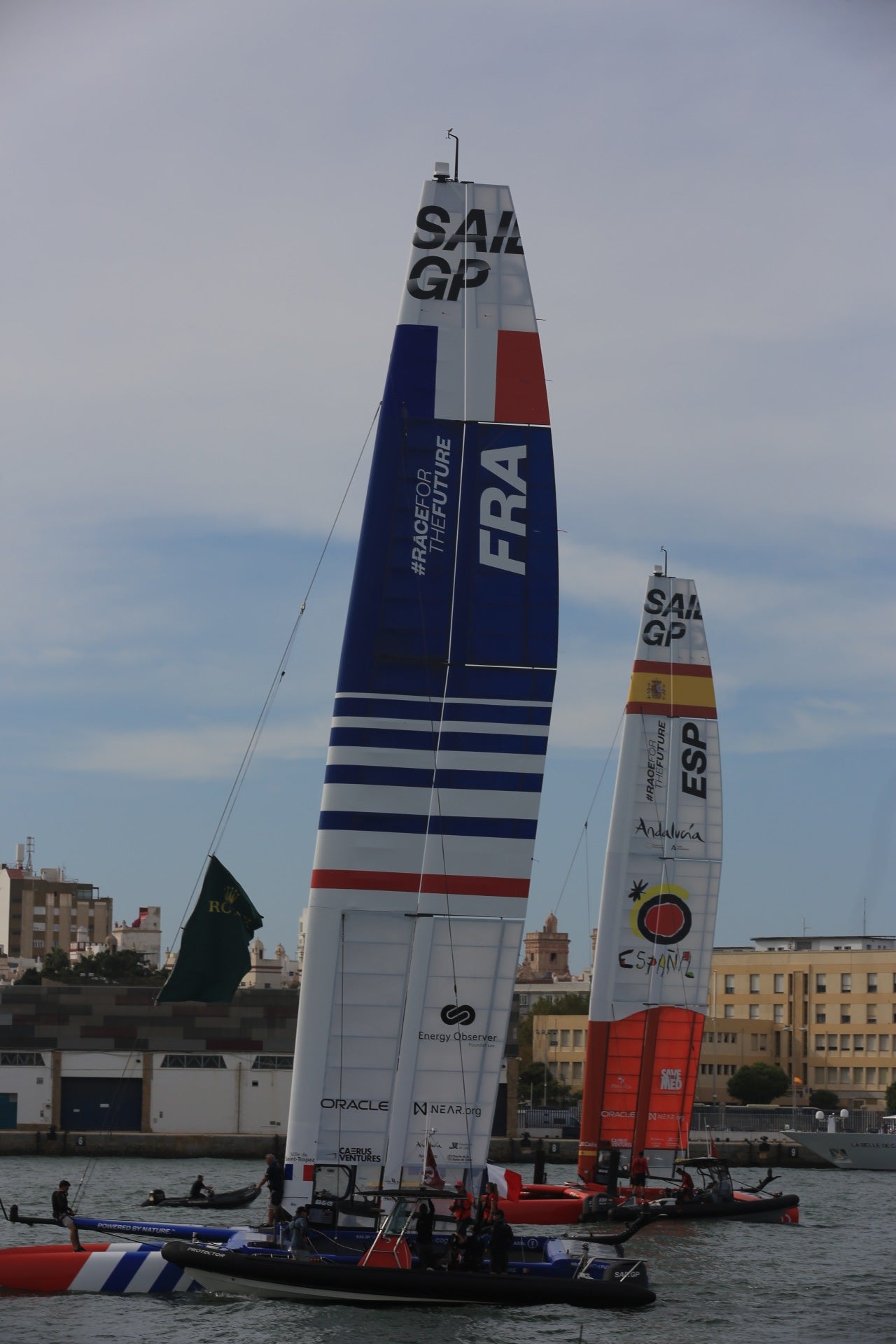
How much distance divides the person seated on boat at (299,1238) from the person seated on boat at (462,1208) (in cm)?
193

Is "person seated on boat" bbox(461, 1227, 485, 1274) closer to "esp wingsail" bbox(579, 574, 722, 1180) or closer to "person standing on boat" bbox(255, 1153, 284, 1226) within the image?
"person standing on boat" bbox(255, 1153, 284, 1226)

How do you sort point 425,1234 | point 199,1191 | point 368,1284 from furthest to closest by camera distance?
1. point 199,1191
2. point 425,1234
3. point 368,1284

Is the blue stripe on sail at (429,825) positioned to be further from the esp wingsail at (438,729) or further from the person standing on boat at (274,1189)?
the person standing on boat at (274,1189)

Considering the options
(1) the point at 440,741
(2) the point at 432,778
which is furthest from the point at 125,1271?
(1) the point at 440,741

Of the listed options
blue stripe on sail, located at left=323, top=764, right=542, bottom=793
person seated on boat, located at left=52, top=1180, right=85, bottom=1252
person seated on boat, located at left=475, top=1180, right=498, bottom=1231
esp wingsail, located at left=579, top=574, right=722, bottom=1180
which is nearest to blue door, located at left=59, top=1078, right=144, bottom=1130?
esp wingsail, located at left=579, top=574, right=722, bottom=1180

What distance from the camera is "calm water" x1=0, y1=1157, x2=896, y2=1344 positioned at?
21.0 meters

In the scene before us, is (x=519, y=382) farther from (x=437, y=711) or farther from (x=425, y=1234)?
(x=425, y=1234)

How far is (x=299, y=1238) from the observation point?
A: 71.5 feet

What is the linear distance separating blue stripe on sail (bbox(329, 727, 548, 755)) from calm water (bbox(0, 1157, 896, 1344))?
7.12 m

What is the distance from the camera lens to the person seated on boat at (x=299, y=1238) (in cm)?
2156

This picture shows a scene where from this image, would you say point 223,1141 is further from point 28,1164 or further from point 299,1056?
point 299,1056

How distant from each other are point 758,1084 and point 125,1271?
281ft

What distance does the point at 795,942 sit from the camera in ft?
401

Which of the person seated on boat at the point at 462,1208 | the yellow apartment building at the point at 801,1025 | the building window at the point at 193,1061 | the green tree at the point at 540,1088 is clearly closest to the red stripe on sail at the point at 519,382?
the person seated on boat at the point at 462,1208
